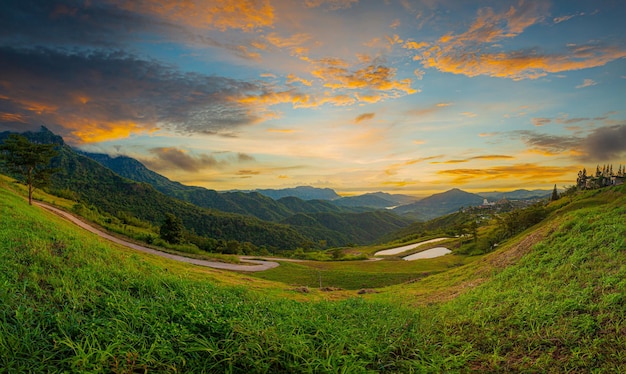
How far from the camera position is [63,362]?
9.50ft

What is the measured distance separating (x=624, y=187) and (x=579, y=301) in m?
15.1

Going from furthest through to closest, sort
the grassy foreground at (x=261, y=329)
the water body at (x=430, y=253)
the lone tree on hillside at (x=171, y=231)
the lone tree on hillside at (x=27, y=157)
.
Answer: the water body at (x=430, y=253) → the lone tree on hillside at (x=171, y=231) → the lone tree on hillside at (x=27, y=157) → the grassy foreground at (x=261, y=329)

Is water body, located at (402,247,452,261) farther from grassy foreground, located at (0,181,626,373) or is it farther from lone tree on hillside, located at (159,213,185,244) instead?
grassy foreground, located at (0,181,626,373)

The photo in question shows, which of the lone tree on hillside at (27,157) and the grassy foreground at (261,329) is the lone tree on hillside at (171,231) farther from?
the grassy foreground at (261,329)

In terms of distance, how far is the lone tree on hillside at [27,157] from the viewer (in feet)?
96.1

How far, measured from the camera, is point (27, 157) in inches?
1181

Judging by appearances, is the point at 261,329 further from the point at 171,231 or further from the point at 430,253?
the point at 430,253

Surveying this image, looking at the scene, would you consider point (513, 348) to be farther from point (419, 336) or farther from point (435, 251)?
point (435, 251)

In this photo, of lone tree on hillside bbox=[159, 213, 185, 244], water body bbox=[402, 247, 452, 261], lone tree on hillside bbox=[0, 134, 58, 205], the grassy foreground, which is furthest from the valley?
water body bbox=[402, 247, 452, 261]

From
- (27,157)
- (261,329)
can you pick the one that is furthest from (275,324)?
(27,157)

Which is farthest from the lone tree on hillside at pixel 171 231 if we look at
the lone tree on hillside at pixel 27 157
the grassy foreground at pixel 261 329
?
the grassy foreground at pixel 261 329

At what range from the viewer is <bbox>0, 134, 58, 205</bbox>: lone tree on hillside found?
96.1 feet

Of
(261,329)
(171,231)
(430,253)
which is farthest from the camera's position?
(430,253)

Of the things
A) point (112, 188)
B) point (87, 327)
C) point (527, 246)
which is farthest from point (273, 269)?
point (112, 188)
